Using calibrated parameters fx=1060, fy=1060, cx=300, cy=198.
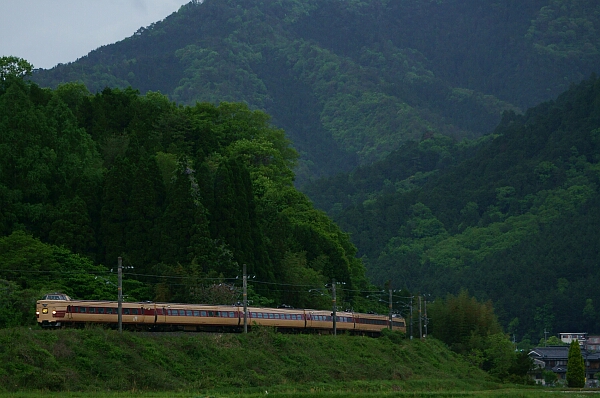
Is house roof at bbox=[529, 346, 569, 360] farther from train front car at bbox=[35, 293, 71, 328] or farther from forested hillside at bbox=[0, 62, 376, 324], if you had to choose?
train front car at bbox=[35, 293, 71, 328]

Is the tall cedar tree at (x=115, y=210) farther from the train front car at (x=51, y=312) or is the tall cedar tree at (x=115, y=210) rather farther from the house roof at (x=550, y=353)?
the house roof at (x=550, y=353)

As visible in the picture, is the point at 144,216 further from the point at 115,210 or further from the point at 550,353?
the point at 550,353

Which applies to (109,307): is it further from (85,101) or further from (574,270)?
(574,270)

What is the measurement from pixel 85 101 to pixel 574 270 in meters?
115

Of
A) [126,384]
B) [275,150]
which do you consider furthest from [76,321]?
[275,150]

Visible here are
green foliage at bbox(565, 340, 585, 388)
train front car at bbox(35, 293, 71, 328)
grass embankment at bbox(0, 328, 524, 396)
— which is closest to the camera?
grass embankment at bbox(0, 328, 524, 396)

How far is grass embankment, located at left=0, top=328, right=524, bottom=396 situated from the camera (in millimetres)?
52094

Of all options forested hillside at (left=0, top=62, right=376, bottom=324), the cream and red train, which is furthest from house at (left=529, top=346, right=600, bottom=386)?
the cream and red train

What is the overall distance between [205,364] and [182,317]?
967cm

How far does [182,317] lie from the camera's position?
71.0 metres

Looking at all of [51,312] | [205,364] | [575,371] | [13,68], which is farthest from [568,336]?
[51,312]

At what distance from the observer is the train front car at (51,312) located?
6225cm

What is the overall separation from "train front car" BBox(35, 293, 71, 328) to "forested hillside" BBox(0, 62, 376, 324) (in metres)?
6.99

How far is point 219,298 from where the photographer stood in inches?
3268
